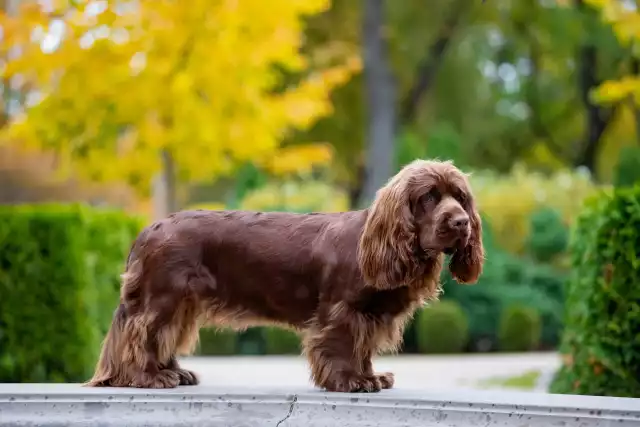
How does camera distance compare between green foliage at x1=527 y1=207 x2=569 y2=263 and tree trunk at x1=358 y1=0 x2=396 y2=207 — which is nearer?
tree trunk at x1=358 y1=0 x2=396 y2=207

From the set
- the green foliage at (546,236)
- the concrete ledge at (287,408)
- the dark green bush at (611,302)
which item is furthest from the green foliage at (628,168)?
the concrete ledge at (287,408)

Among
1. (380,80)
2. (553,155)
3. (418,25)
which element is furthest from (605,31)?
(380,80)

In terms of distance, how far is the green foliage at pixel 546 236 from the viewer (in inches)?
698

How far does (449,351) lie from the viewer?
15.1 m

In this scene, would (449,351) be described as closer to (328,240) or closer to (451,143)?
(451,143)

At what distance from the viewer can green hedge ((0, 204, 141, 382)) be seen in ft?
28.5

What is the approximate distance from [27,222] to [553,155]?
2491 cm

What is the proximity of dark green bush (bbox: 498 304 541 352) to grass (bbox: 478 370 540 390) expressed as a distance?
3707 mm

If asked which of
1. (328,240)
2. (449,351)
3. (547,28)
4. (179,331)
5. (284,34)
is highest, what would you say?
(547,28)

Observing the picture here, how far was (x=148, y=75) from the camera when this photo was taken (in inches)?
539

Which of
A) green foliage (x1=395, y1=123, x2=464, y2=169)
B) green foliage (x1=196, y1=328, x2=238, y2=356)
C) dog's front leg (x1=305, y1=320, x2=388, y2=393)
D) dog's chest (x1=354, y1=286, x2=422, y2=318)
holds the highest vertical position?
green foliage (x1=395, y1=123, x2=464, y2=169)

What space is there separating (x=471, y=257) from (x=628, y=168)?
46.5 ft

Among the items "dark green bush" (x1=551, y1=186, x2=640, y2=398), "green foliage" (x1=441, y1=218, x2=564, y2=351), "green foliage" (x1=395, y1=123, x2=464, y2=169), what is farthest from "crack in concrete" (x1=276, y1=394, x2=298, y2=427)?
"green foliage" (x1=395, y1=123, x2=464, y2=169)

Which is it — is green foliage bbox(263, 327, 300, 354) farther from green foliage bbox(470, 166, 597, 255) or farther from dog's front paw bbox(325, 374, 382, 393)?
dog's front paw bbox(325, 374, 382, 393)
